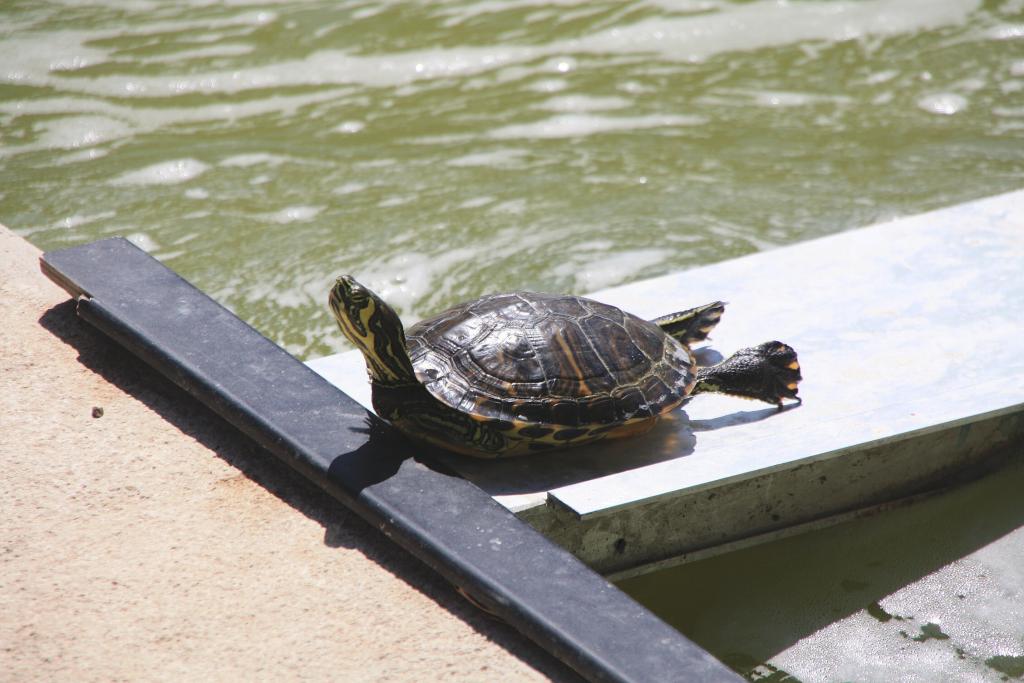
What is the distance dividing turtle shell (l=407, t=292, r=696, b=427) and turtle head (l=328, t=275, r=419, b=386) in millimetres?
84

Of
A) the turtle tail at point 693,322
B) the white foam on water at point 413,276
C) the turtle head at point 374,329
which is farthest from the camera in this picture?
the white foam on water at point 413,276

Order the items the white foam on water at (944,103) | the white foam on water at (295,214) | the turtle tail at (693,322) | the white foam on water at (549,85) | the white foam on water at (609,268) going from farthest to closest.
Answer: the white foam on water at (549,85) < the white foam on water at (944,103) < the white foam on water at (295,214) < the white foam on water at (609,268) < the turtle tail at (693,322)

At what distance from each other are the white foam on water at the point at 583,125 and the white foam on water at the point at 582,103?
0.26 ft

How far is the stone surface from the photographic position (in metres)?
2.02

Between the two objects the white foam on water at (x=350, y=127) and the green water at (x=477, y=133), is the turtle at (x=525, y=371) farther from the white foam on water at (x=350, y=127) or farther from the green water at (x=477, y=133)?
the white foam on water at (x=350, y=127)

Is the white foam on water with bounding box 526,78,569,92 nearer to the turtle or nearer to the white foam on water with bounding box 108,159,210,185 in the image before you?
the white foam on water with bounding box 108,159,210,185

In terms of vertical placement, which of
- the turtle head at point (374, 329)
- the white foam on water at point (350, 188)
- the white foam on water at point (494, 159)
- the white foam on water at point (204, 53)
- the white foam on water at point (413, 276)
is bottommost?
the white foam on water at point (413, 276)

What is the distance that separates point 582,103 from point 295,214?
1.78 metres

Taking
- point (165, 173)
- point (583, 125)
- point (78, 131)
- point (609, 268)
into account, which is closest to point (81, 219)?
point (165, 173)

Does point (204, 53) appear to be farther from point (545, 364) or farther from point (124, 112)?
point (545, 364)

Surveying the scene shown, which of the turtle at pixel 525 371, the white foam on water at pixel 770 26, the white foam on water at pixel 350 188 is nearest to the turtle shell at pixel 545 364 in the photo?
the turtle at pixel 525 371

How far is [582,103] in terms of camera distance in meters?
5.80

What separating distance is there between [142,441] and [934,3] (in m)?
5.92

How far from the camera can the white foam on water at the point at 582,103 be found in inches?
226
